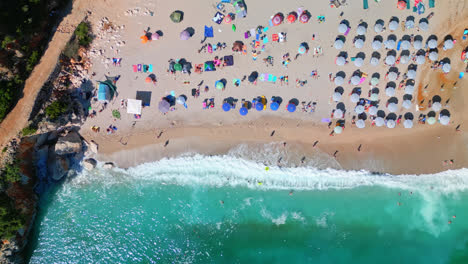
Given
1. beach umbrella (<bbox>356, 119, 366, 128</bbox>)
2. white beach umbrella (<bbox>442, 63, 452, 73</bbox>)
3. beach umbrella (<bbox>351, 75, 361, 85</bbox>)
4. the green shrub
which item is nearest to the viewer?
the green shrub

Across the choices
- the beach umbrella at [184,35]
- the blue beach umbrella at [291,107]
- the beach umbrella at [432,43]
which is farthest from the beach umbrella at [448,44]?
the beach umbrella at [184,35]

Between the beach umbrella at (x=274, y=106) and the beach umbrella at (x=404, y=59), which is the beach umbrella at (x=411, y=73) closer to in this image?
the beach umbrella at (x=404, y=59)

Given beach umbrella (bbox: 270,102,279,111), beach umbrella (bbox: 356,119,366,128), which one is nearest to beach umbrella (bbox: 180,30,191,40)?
beach umbrella (bbox: 270,102,279,111)

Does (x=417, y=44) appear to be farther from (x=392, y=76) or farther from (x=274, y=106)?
(x=274, y=106)

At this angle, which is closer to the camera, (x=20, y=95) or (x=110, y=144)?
(x=20, y=95)

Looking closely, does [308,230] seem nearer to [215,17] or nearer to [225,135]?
[225,135]

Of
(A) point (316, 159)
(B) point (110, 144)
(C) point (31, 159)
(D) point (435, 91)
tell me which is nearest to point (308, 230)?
(A) point (316, 159)

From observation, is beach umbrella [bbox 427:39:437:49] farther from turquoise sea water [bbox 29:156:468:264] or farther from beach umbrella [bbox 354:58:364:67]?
turquoise sea water [bbox 29:156:468:264]
